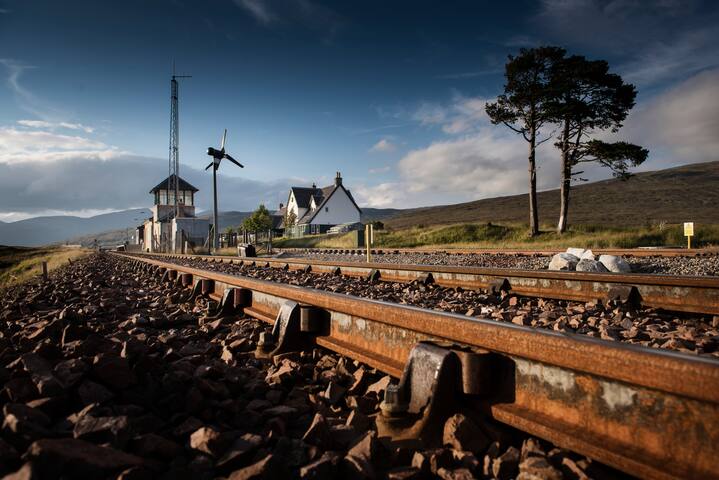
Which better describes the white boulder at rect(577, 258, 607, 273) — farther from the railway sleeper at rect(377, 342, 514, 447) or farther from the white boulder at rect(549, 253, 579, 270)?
the railway sleeper at rect(377, 342, 514, 447)

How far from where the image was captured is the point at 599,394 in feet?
4.84

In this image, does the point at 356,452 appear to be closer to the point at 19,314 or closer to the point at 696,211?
the point at 19,314

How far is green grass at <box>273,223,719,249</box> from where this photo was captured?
17.0 m

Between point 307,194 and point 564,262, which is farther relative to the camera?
point 307,194

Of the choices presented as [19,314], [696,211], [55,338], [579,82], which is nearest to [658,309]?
[55,338]

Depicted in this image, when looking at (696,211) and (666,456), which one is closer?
(666,456)

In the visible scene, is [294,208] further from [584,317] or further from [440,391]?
[440,391]

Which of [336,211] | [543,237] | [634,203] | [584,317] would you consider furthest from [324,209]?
[584,317]

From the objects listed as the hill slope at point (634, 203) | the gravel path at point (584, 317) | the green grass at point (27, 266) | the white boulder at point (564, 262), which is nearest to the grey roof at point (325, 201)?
the hill slope at point (634, 203)

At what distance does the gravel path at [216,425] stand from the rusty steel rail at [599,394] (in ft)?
0.36

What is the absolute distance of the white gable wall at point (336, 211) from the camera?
63.0 metres

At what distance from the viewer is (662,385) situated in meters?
1.29

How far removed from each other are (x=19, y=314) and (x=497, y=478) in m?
5.64

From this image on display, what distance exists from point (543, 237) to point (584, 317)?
19.4 meters
